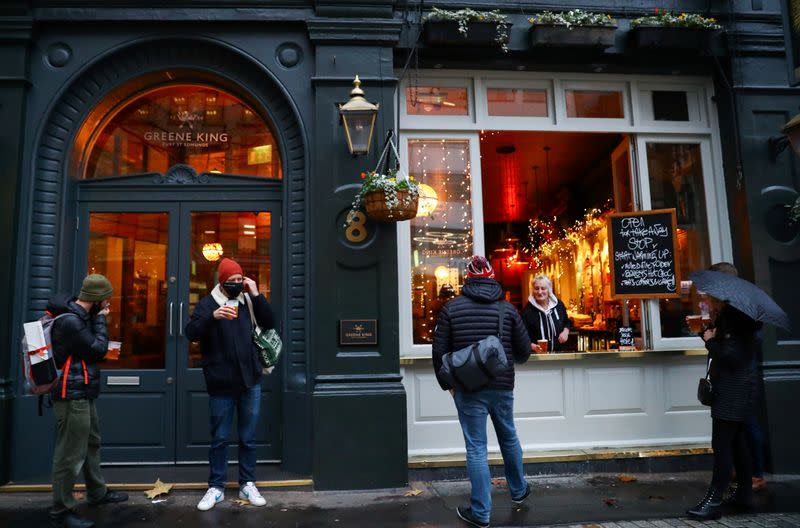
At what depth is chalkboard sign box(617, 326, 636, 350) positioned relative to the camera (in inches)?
267

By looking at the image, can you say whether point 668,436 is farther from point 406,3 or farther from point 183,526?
point 406,3

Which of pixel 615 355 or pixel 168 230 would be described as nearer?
pixel 168 230

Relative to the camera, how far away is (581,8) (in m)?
6.76

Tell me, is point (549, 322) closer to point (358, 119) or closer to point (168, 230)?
point (358, 119)

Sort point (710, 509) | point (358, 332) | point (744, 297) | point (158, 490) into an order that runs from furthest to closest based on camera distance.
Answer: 1. point (358, 332)
2. point (158, 490)
3. point (710, 509)
4. point (744, 297)

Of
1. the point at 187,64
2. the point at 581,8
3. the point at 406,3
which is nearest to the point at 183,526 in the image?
the point at 187,64

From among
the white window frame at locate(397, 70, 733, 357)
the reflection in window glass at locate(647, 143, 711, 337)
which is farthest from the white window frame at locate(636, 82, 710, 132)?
the reflection in window glass at locate(647, 143, 711, 337)

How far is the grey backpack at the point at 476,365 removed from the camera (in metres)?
4.42

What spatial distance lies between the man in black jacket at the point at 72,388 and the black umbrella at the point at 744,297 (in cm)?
495

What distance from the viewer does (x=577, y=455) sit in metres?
6.21

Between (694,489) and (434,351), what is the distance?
312cm

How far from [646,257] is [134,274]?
5.86m

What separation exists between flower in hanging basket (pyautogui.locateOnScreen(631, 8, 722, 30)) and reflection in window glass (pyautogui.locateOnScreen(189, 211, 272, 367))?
4749mm

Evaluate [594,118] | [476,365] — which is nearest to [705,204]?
[594,118]
